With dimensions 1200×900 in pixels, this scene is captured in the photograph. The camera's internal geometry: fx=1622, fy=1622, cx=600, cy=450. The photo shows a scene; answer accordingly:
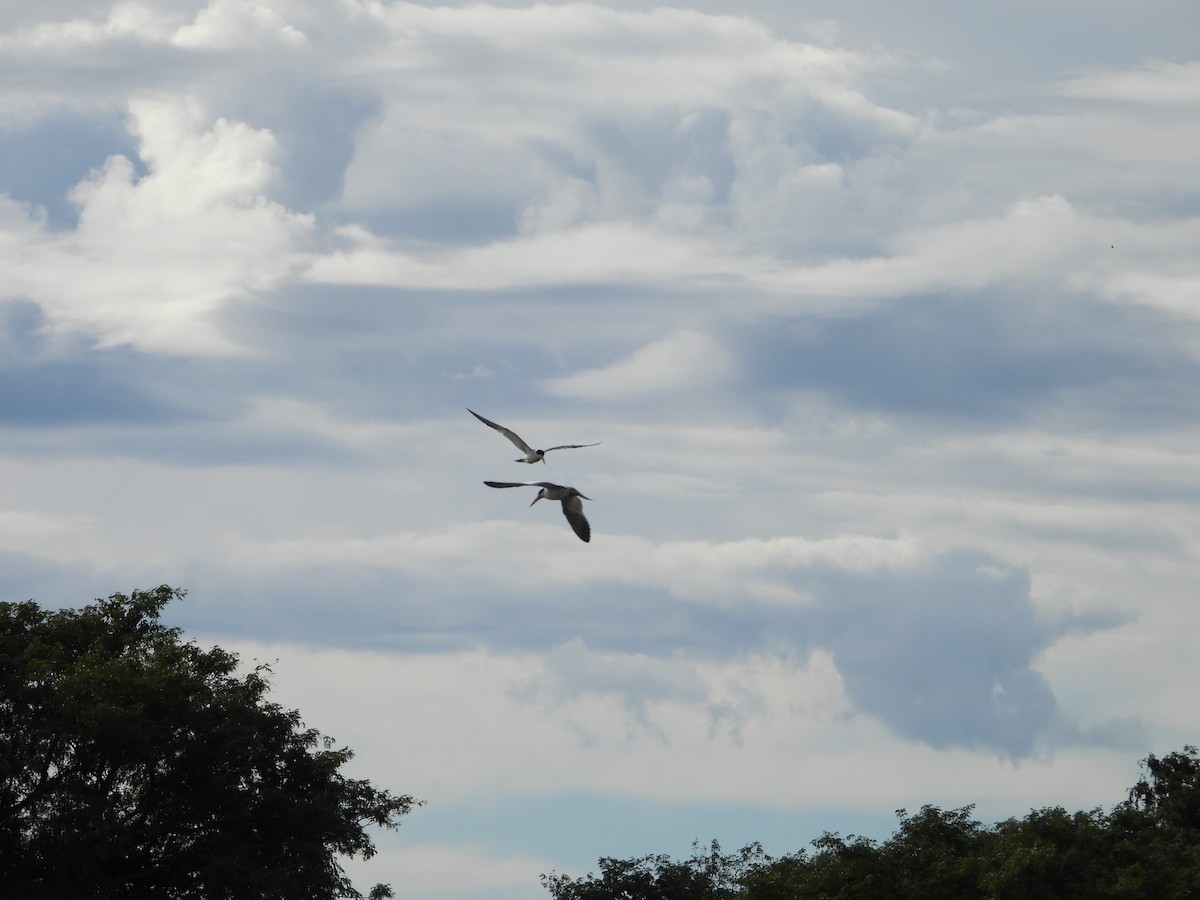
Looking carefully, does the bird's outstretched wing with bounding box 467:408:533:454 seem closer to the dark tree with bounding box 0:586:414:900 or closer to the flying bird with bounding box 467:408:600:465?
the flying bird with bounding box 467:408:600:465

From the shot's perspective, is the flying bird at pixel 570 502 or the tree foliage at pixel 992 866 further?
the tree foliage at pixel 992 866

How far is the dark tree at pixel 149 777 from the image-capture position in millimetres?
38125

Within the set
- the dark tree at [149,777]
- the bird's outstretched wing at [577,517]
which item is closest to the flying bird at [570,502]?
the bird's outstretched wing at [577,517]

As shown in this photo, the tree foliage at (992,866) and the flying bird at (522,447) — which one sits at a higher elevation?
the flying bird at (522,447)

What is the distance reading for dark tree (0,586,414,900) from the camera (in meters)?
38.1

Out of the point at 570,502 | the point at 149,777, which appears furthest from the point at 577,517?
the point at 149,777

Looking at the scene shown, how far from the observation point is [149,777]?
132 ft

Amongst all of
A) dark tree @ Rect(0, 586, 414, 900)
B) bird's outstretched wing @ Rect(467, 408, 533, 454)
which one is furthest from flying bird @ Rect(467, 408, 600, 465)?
dark tree @ Rect(0, 586, 414, 900)

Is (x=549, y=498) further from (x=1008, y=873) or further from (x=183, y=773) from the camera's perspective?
(x=1008, y=873)

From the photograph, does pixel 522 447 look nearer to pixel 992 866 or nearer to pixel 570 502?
pixel 570 502

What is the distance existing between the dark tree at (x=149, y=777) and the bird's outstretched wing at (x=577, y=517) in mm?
16458

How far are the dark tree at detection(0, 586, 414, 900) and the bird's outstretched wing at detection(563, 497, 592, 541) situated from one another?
54.0ft

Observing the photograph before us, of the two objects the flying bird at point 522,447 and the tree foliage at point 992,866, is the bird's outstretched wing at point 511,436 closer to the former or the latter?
the flying bird at point 522,447

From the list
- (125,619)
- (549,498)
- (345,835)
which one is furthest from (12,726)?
(549,498)
